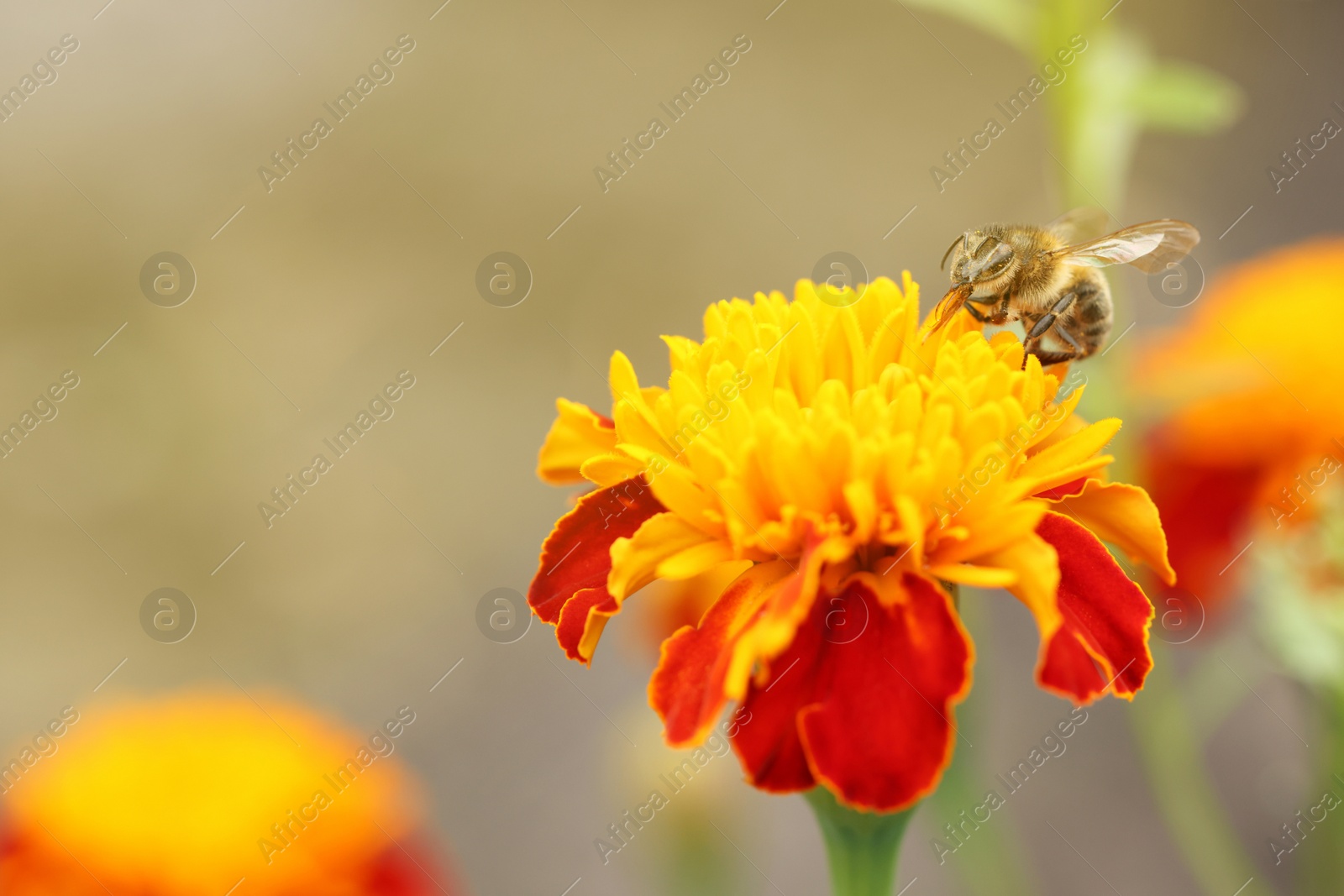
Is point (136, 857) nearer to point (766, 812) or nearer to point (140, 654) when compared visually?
point (766, 812)

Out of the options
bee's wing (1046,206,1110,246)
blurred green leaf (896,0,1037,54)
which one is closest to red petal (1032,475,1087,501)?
bee's wing (1046,206,1110,246)

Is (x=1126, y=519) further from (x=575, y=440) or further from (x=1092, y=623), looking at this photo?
(x=575, y=440)

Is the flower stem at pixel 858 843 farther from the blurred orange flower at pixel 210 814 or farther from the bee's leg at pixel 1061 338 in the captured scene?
the blurred orange flower at pixel 210 814

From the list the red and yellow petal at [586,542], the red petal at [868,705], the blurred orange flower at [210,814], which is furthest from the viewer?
the blurred orange flower at [210,814]

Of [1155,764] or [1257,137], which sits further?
[1257,137]

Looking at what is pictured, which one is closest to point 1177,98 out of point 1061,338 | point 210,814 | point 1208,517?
point 1061,338

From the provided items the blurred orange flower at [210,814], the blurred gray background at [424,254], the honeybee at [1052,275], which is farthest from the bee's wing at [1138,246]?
the blurred gray background at [424,254]

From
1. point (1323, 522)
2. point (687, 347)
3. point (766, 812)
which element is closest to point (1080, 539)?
point (687, 347)
